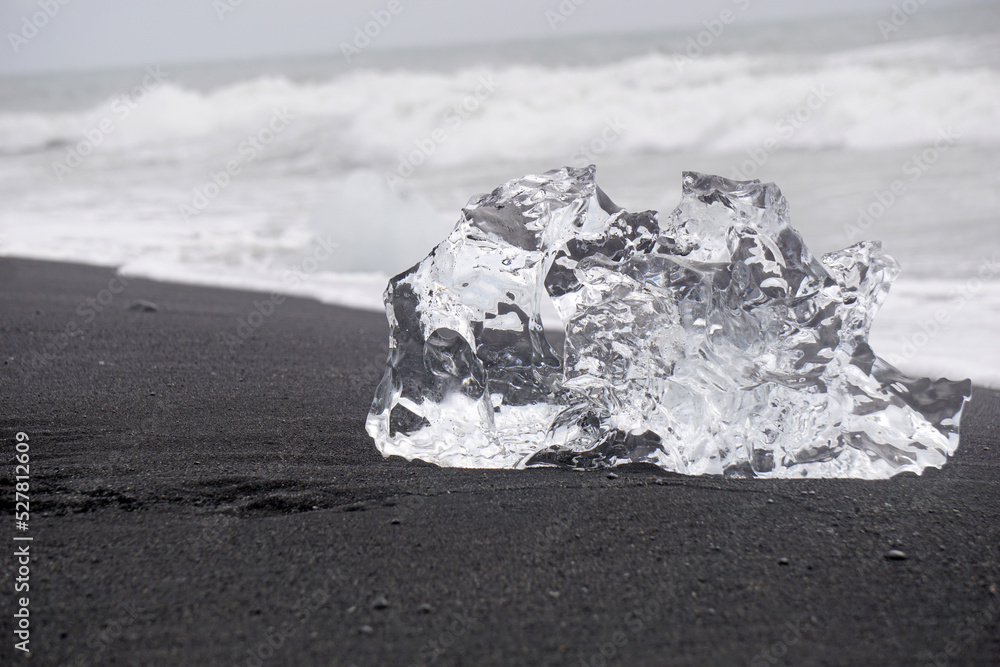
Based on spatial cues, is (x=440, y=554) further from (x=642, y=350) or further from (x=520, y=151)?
(x=520, y=151)

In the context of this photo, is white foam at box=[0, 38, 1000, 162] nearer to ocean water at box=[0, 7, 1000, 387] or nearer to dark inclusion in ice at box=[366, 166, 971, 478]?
ocean water at box=[0, 7, 1000, 387]

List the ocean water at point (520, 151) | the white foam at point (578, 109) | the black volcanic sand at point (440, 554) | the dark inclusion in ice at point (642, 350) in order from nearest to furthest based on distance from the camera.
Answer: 1. the black volcanic sand at point (440, 554)
2. the dark inclusion in ice at point (642, 350)
3. the ocean water at point (520, 151)
4. the white foam at point (578, 109)

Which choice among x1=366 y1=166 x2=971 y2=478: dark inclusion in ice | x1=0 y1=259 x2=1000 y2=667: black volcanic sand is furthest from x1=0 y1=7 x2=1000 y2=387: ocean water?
x1=0 y1=259 x2=1000 y2=667: black volcanic sand

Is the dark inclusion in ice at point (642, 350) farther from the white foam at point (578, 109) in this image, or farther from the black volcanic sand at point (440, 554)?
the white foam at point (578, 109)

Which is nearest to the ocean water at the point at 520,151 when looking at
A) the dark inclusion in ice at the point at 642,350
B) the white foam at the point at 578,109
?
the white foam at the point at 578,109

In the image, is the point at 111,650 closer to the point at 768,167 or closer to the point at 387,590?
the point at 387,590

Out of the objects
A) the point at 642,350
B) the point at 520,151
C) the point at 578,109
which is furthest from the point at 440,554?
the point at 578,109
